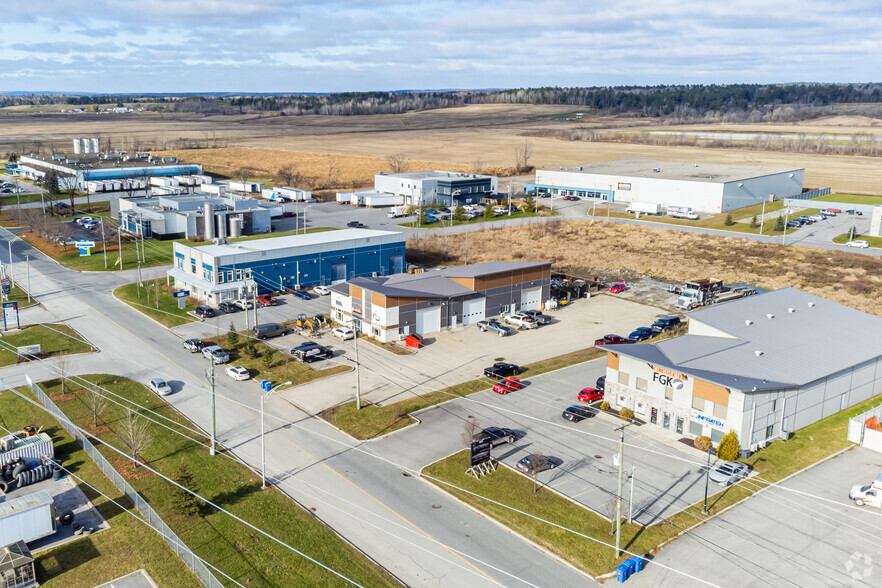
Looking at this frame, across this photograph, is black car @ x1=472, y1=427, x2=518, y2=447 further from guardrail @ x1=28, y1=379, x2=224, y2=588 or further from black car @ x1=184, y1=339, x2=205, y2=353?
black car @ x1=184, y1=339, x2=205, y2=353

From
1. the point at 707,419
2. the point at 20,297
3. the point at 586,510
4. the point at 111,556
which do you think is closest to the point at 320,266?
the point at 20,297

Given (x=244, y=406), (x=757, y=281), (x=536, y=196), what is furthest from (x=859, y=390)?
(x=536, y=196)

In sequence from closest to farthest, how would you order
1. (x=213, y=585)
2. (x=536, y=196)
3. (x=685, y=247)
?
(x=213, y=585) → (x=685, y=247) → (x=536, y=196)

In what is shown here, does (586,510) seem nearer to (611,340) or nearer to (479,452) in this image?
(479,452)

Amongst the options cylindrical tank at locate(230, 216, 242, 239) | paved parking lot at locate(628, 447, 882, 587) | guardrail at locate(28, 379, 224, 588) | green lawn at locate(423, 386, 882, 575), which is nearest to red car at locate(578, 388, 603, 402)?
green lawn at locate(423, 386, 882, 575)

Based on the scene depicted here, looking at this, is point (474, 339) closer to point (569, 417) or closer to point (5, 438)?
point (569, 417)
